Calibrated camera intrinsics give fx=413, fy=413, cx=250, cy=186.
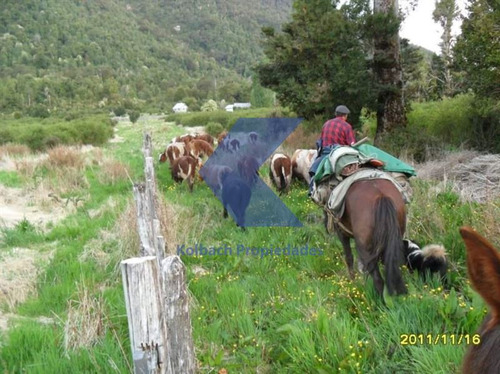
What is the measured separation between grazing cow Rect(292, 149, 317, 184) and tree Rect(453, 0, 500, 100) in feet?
13.0

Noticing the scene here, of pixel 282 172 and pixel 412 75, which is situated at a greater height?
pixel 412 75

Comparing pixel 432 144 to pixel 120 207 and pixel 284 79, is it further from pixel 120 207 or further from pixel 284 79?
pixel 120 207

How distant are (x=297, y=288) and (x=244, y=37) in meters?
170

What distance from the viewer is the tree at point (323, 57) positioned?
10.5m

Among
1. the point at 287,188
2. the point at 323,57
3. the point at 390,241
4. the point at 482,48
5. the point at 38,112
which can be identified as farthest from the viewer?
the point at 38,112

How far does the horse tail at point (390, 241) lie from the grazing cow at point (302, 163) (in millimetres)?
6639

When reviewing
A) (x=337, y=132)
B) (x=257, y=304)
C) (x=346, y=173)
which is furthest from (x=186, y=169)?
(x=257, y=304)

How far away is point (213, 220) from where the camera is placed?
26.7 feet

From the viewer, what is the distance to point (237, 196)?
7.93 metres

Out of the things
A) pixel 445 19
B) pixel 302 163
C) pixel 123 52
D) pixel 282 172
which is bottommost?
pixel 282 172

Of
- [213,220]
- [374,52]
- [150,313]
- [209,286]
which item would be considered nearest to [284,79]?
[374,52]

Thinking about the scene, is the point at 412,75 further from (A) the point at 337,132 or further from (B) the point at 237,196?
(A) the point at 337,132

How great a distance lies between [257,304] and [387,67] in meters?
8.95

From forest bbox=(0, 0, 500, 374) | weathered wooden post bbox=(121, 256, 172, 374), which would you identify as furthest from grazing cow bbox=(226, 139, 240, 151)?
weathered wooden post bbox=(121, 256, 172, 374)
